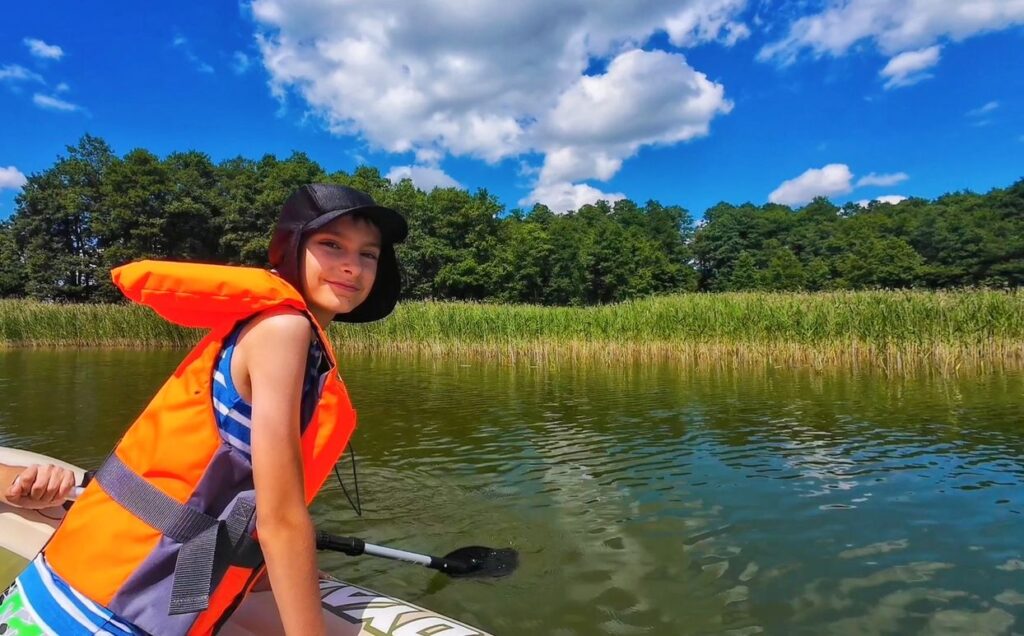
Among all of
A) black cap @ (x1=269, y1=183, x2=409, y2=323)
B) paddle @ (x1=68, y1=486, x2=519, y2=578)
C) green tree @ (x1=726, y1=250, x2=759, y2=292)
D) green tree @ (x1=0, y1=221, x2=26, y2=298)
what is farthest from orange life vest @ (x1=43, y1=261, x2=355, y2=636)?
green tree @ (x1=726, y1=250, x2=759, y2=292)

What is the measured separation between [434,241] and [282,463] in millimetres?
43412

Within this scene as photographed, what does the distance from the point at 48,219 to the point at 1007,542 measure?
5669cm

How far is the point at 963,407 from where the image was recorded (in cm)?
775

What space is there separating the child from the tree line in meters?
37.1

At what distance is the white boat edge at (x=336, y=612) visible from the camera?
1762mm

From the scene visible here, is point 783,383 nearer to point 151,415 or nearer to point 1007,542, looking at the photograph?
point 1007,542

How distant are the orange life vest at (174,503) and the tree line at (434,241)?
3707 centimetres

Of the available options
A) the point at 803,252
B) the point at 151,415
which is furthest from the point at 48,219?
the point at 803,252

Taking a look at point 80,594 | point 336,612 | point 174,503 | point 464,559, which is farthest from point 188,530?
point 464,559

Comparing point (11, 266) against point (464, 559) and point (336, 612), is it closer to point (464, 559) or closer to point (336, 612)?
point (464, 559)

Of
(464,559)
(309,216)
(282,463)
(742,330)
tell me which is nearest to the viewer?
(282,463)

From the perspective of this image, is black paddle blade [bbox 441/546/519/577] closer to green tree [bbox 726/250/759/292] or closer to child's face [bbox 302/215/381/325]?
child's face [bbox 302/215/381/325]

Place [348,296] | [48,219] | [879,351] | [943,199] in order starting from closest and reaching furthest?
[348,296] < [879,351] < [48,219] < [943,199]

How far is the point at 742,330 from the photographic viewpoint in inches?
506
